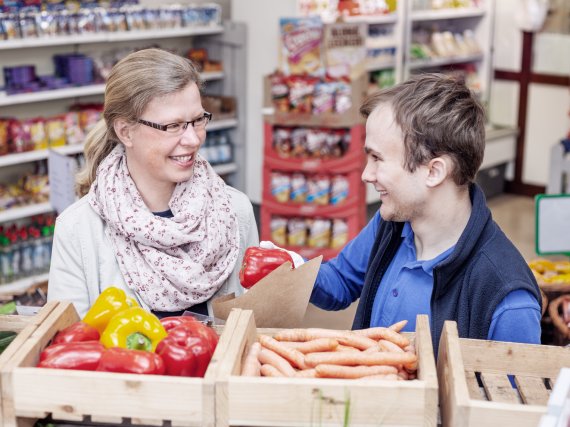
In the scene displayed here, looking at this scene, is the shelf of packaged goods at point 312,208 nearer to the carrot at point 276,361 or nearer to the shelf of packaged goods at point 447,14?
Answer: the shelf of packaged goods at point 447,14

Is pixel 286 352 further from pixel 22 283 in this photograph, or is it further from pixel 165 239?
pixel 22 283

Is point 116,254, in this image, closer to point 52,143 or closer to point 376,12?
point 52,143

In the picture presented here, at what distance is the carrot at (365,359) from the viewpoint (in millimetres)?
1804

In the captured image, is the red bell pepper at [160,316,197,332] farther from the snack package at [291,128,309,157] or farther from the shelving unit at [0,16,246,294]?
the snack package at [291,128,309,157]

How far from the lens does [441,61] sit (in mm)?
8133

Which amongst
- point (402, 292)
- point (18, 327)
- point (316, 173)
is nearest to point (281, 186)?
point (316, 173)

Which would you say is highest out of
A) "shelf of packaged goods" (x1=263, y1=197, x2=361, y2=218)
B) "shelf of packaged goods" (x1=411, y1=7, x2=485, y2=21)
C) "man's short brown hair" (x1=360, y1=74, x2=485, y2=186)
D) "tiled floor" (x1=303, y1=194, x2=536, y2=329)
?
"shelf of packaged goods" (x1=411, y1=7, x2=485, y2=21)

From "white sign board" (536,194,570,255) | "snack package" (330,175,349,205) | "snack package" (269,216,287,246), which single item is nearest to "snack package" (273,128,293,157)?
"snack package" (330,175,349,205)

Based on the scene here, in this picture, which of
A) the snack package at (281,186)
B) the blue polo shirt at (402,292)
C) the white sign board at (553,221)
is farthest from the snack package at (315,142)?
the blue polo shirt at (402,292)

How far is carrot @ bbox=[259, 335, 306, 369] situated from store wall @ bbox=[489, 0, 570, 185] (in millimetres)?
7098

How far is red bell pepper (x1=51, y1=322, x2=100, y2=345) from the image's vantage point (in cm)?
185

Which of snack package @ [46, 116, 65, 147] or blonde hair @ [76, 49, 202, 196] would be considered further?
snack package @ [46, 116, 65, 147]

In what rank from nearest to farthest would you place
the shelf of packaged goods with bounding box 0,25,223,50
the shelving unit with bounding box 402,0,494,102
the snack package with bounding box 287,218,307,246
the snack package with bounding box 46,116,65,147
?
the shelf of packaged goods with bounding box 0,25,223,50, the snack package with bounding box 46,116,65,147, the snack package with bounding box 287,218,307,246, the shelving unit with bounding box 402,0,494,102

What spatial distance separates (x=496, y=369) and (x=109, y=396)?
83cm
